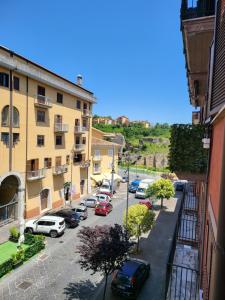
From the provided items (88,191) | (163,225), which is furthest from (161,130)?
(163,225)

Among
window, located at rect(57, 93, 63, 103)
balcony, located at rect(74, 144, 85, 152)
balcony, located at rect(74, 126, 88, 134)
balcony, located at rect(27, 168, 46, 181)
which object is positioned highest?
window, located at rect(57, 93, 63, 103)

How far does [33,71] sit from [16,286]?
58.9 feet

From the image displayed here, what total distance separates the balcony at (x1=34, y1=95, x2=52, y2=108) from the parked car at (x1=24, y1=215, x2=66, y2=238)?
11123 millimetres

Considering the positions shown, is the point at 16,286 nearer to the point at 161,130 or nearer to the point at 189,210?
the point at 189,210

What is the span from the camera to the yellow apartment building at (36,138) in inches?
840

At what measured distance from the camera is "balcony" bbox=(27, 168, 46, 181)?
24.2m

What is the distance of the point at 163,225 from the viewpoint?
81.0ft

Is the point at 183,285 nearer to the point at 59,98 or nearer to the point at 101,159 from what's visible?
the point at 59,98

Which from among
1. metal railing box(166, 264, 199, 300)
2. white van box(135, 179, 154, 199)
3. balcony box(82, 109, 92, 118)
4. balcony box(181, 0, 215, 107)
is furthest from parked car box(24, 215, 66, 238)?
white van box(135, 179, 154, 199)

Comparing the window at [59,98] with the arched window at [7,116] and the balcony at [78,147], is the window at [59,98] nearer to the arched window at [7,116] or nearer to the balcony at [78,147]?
the balcony at [78,147]

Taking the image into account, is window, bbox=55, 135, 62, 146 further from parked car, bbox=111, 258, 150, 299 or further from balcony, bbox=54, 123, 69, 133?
parked car, bbox=111, 258, 150, 299

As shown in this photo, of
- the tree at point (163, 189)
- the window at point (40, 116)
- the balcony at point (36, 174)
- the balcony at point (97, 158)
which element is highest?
the window at point (40, 116)

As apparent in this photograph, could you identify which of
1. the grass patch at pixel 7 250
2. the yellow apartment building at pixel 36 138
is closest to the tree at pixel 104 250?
the grass patch at pixel 7 250

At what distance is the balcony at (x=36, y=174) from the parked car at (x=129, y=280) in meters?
14.1
